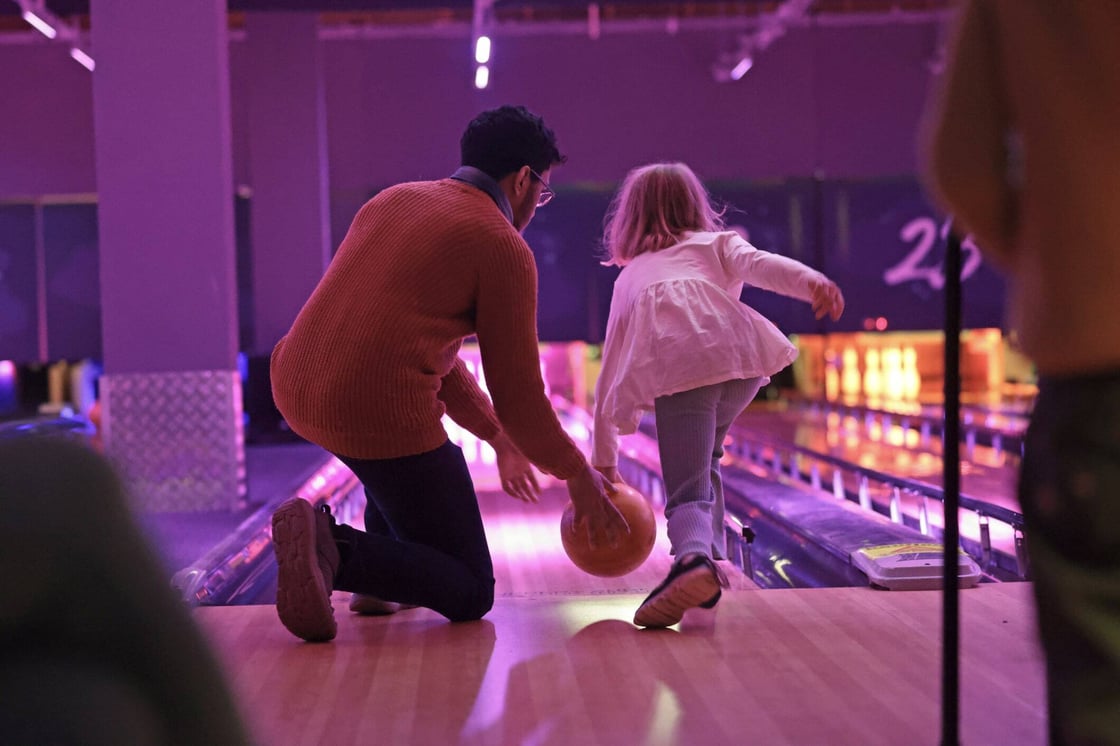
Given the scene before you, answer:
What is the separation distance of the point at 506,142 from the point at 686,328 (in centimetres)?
62

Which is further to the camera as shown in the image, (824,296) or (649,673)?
(824,296)

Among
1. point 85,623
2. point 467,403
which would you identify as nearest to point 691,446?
point 467,403

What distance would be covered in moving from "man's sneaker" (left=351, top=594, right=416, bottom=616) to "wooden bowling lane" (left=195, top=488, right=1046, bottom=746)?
0.04 m

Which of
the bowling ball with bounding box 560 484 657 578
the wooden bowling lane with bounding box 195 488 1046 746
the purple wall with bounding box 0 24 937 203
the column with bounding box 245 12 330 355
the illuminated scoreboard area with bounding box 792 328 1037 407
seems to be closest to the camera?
the wooden bowling lane with bounding box 195 488 1046 746

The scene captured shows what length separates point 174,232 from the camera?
5.24m

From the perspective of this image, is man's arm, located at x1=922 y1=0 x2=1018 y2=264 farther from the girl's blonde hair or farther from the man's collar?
the girl's blonde hair

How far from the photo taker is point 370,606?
267 centimetres

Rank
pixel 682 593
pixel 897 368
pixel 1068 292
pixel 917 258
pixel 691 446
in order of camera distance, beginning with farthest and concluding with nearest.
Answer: pixel 897 368 < pixel 917 258 < pixel 691 446 < pixel 682 593 < pixel 1068 292

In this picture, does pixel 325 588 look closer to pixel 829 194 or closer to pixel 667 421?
pixel 667 421

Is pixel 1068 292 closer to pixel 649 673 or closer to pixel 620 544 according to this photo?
pixel 649 673

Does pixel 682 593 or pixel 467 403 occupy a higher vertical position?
pixel 467 403

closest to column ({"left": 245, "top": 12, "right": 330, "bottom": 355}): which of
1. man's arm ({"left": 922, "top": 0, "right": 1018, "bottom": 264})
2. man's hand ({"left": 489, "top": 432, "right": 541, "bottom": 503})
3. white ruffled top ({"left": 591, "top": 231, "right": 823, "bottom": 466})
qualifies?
white ruffled top ({"left": 591, "top": 231, "right": 823, "bottom": 466})

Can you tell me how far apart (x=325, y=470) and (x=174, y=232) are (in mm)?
1565

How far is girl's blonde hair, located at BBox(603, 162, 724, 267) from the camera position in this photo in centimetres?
294
